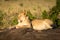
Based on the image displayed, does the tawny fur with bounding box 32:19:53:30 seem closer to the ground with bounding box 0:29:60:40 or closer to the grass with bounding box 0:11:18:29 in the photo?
the ground with bounding box 0:29:60:40

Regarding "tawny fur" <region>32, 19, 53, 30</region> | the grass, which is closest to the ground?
"tawny fur" <region>32, 19, 53, 30</region>

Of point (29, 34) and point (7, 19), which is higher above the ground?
point (7, 19)

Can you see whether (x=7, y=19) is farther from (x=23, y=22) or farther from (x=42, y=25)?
(x=42, y=25)

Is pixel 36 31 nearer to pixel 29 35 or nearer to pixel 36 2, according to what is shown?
pixel 29 35

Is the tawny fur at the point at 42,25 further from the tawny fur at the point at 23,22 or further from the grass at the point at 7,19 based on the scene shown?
the grass at the point at 7,19

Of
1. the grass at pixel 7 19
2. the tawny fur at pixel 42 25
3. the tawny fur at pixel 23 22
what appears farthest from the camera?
the grass at pixel 7 19

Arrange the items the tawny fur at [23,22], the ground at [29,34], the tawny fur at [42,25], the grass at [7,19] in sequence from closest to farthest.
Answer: the ground at [29,34] → the tawny fur at [42,25] → the tawny fur at [23,22] → the grass at [7,19]

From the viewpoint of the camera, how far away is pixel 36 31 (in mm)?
3701

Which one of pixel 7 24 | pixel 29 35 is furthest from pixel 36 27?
pixel 7 24

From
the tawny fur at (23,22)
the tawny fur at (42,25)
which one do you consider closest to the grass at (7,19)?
the tawny fur at (23,22)

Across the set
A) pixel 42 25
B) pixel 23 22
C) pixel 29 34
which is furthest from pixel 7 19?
pixel 29 34

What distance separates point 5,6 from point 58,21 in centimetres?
123

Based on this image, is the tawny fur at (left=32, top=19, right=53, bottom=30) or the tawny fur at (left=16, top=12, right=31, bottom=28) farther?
the tawny fur at (left=16, top=12, right=31, bottom=28)

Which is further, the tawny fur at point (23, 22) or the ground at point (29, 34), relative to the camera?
the tawny fur at point (23, 22)
